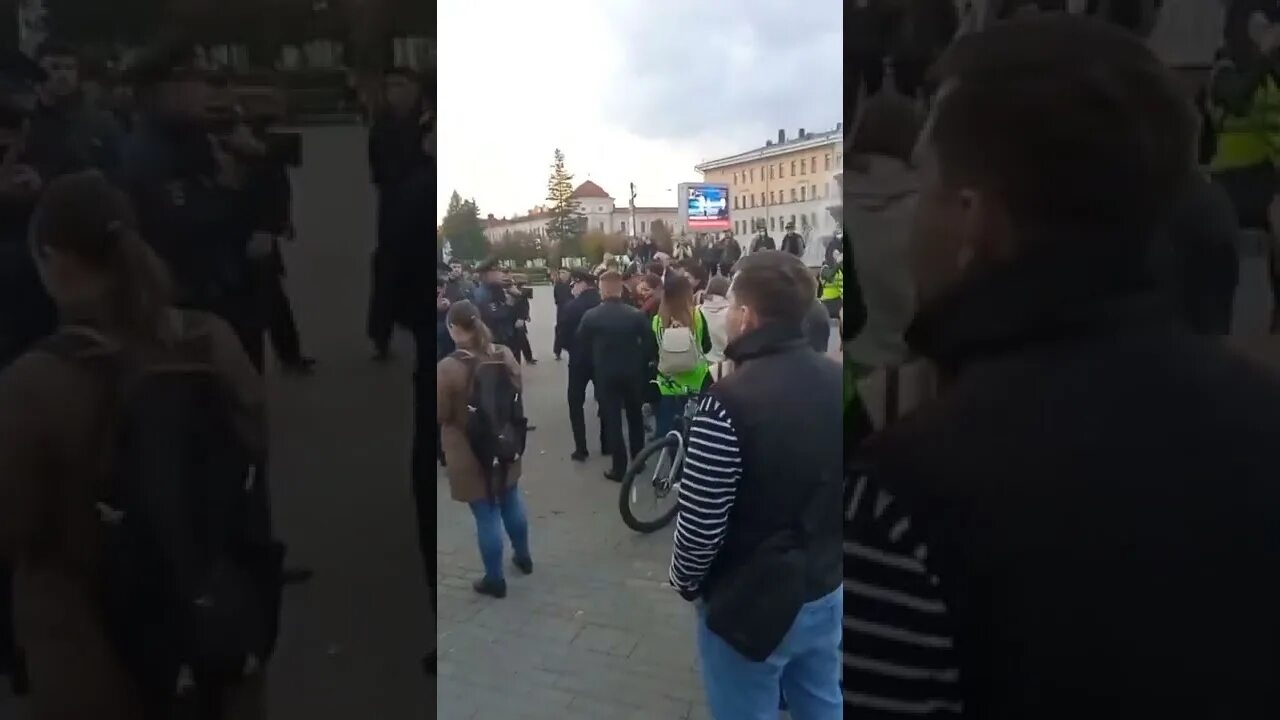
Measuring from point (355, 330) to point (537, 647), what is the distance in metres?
0.63

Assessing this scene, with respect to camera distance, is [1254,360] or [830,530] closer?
[1254,360]

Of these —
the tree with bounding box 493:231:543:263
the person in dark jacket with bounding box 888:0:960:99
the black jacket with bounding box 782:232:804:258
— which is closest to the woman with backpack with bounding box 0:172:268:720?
the tree with bounding box 493:231:543:263

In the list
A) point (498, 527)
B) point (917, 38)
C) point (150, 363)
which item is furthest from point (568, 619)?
point (917, 38)

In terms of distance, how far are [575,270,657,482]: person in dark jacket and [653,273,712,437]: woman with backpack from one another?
3 cm

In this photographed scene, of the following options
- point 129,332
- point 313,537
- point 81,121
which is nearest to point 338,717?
point 313,537

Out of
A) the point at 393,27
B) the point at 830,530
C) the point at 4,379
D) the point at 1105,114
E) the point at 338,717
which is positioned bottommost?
the point at 338,717

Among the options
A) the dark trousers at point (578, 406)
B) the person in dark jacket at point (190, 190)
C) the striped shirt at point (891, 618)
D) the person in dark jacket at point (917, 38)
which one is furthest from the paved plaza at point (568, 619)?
the person in dark jacket at point (917, 38)

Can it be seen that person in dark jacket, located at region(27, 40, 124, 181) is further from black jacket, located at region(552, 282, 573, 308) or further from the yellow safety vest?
the yellow safety vest

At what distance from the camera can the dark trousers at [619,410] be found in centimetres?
154

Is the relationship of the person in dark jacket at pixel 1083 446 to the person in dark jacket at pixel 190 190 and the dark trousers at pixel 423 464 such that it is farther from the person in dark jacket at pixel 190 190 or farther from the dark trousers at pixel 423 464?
the person in dark jacket at pixel 190 190

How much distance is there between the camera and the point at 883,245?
130cm

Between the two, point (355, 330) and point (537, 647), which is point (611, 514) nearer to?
point (537, 647)

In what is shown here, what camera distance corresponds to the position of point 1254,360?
127 centimetres

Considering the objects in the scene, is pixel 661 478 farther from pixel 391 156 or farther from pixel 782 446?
pixel 391 156
